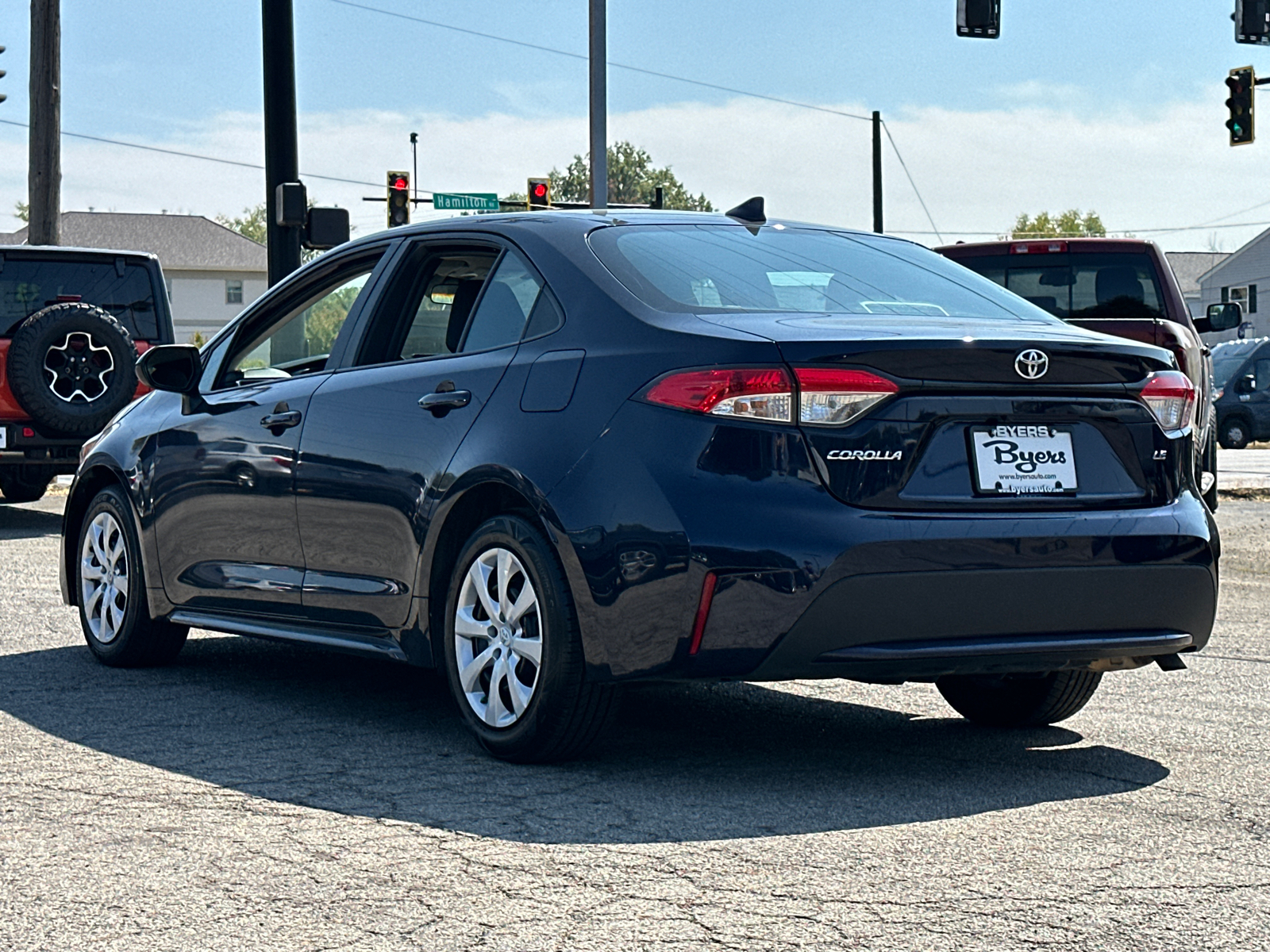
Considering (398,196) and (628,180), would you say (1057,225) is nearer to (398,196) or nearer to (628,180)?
(628,180)

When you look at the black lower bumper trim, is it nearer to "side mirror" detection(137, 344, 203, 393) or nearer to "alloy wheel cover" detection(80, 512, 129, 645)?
"side mirror" detection(137, 344, 203, 393)

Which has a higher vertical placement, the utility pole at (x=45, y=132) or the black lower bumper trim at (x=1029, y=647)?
the utility pole at (x=45, y=132)

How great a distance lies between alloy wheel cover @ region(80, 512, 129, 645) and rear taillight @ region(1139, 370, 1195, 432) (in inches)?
160

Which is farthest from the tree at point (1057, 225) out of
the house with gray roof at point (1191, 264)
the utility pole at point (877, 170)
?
the utility pole at point (877, 170)

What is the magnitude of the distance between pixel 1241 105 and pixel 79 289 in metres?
17.2

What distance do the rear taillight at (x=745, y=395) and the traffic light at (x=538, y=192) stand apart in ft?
75.8

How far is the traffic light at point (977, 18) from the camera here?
22.1m

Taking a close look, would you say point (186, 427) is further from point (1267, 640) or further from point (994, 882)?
point (1267, 640)

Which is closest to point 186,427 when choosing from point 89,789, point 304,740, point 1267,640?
point 304,740

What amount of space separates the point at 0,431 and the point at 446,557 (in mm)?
9747

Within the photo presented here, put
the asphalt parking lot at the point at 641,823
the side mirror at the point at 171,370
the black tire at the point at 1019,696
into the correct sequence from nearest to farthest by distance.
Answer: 1. the asphalt parking lot at the point at 641,823
2. the black tire at the point at 1019,696
3. the side mirror at the point at 171,370

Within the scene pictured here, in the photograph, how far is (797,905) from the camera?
393 cm

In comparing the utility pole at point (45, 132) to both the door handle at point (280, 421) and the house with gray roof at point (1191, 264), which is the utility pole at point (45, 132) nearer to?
the door handle at point (280, 421)

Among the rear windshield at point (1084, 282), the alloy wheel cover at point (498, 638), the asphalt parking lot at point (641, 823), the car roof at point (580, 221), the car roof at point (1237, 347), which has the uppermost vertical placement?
the car roof at point (1237, 347)
